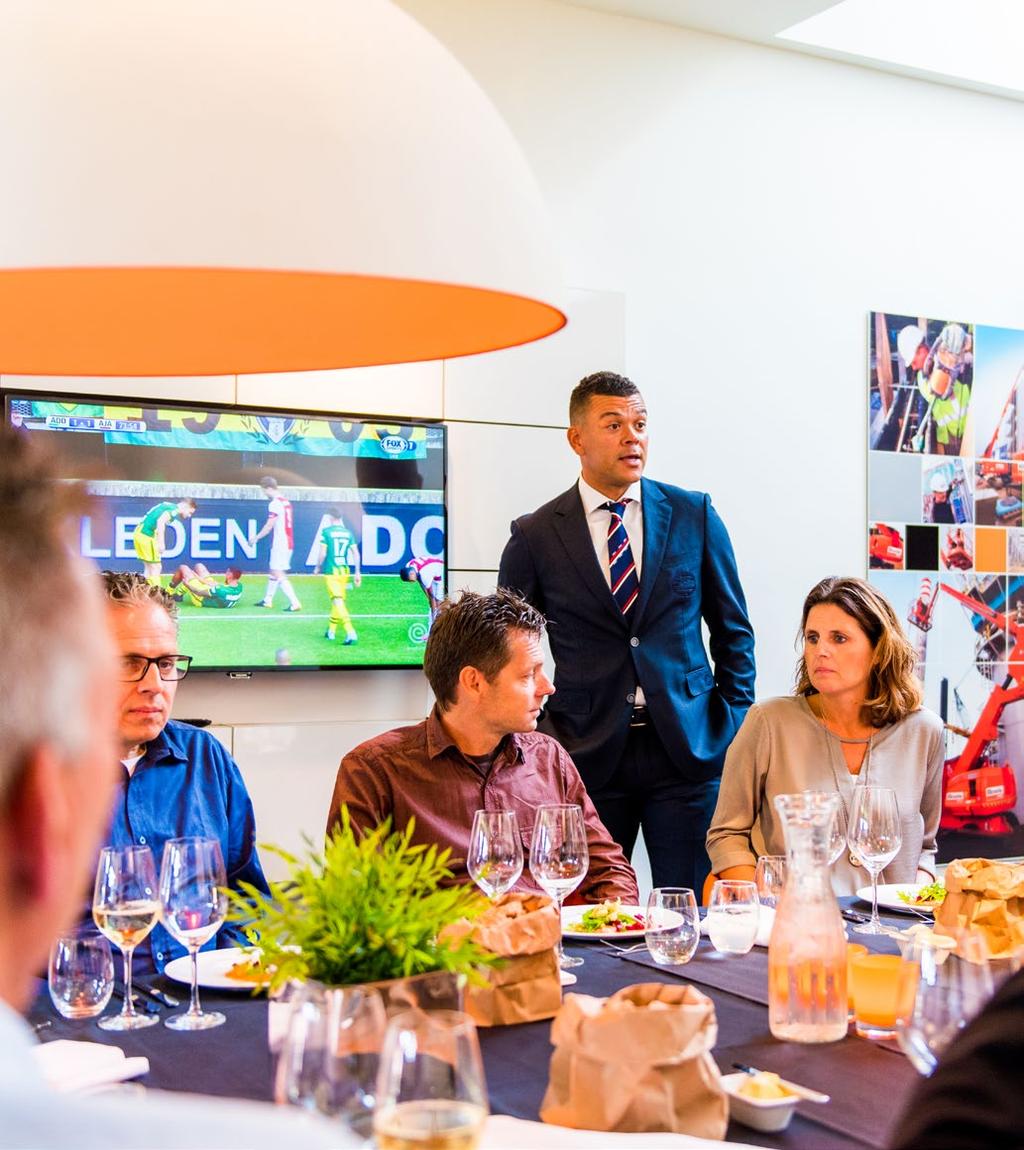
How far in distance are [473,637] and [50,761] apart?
7.41 ft

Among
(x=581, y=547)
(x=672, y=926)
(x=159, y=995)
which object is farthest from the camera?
(x=581, y=547)

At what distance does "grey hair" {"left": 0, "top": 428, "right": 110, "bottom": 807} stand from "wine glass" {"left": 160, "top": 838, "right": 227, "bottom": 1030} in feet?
3.86

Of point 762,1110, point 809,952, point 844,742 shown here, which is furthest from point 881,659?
point 762,1110

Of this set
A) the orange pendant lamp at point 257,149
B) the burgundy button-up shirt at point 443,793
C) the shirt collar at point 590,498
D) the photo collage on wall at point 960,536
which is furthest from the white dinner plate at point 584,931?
the photo collage on wall at point 960,536

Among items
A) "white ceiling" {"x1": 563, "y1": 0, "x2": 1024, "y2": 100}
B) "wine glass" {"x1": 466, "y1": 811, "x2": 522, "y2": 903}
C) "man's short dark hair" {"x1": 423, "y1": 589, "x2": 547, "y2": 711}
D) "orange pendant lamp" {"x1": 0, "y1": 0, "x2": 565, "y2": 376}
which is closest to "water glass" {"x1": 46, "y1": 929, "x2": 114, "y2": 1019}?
"wine glass" {"x1": 466, "y1": 811, "x2": 522, "y2": 903}

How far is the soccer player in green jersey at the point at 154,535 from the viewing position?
160 inches

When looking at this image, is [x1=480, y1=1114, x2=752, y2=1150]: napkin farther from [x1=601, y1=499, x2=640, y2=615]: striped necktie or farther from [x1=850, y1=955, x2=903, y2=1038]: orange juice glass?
[x1=601, y1=499, x2=640, y2=615]: striped necktie

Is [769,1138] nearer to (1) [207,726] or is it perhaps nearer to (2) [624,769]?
(2) [624,769]

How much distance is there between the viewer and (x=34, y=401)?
3959 millimetres

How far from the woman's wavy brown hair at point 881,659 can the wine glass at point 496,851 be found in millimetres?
1349

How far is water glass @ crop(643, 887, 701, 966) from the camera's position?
2.09m

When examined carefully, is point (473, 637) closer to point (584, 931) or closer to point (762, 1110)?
point (584, 931)

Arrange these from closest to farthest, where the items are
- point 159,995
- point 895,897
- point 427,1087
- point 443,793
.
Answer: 1. point 427,1087
2. point 159,995
3. point 895,897
4. point 443,793

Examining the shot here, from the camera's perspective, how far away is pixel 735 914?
216 cm
